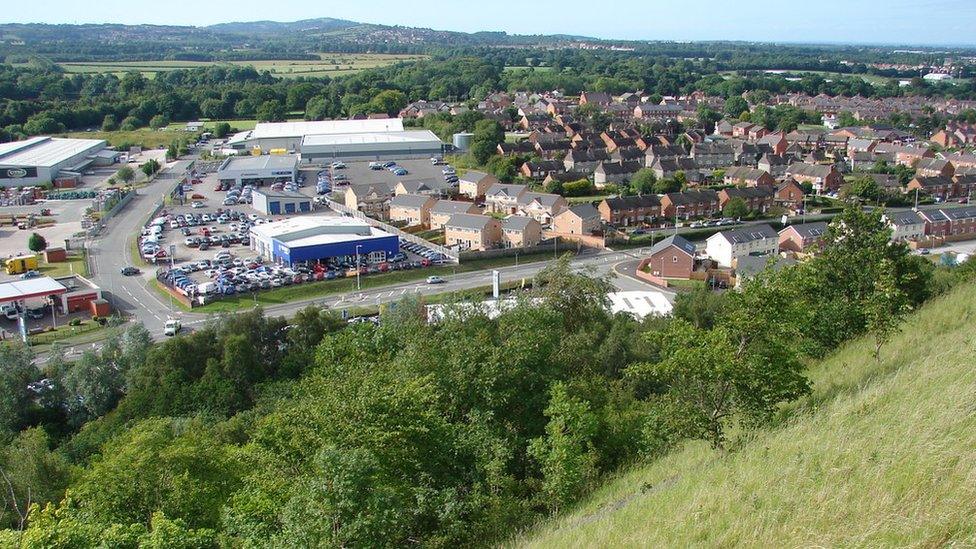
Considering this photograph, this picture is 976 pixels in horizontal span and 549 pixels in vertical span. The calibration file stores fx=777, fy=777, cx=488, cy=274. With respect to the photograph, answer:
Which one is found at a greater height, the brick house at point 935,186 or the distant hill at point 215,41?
the distant hill at point 215,41

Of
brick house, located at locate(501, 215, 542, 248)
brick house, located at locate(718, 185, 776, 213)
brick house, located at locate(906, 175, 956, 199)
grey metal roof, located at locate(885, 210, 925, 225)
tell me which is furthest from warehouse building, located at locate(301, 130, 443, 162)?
grey metal roof, located at locate(885, 210, 925, 225)

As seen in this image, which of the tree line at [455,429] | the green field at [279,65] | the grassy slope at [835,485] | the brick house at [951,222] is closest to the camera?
the grassy slope at [835,485]

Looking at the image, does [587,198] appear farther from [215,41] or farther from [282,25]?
[282,25]

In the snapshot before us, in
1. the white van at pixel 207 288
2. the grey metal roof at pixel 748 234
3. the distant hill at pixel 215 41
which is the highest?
the distant hill at pixel 215 41

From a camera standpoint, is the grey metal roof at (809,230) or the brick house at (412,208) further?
the brick house at (412,208)

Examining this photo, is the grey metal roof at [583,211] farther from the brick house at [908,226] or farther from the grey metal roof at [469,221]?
the brick house at [908,226]

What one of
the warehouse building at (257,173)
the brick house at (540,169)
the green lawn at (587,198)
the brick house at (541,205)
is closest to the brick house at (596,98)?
the brick house at (540,169)

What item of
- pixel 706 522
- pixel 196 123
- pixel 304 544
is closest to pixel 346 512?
pixel 304 544

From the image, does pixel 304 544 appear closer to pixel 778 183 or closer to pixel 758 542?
pixel 758 542

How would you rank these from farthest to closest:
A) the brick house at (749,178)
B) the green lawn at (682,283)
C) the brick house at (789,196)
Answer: the brick house at (749,178), the brick house at (789,196), the green lawn at (682,283)
